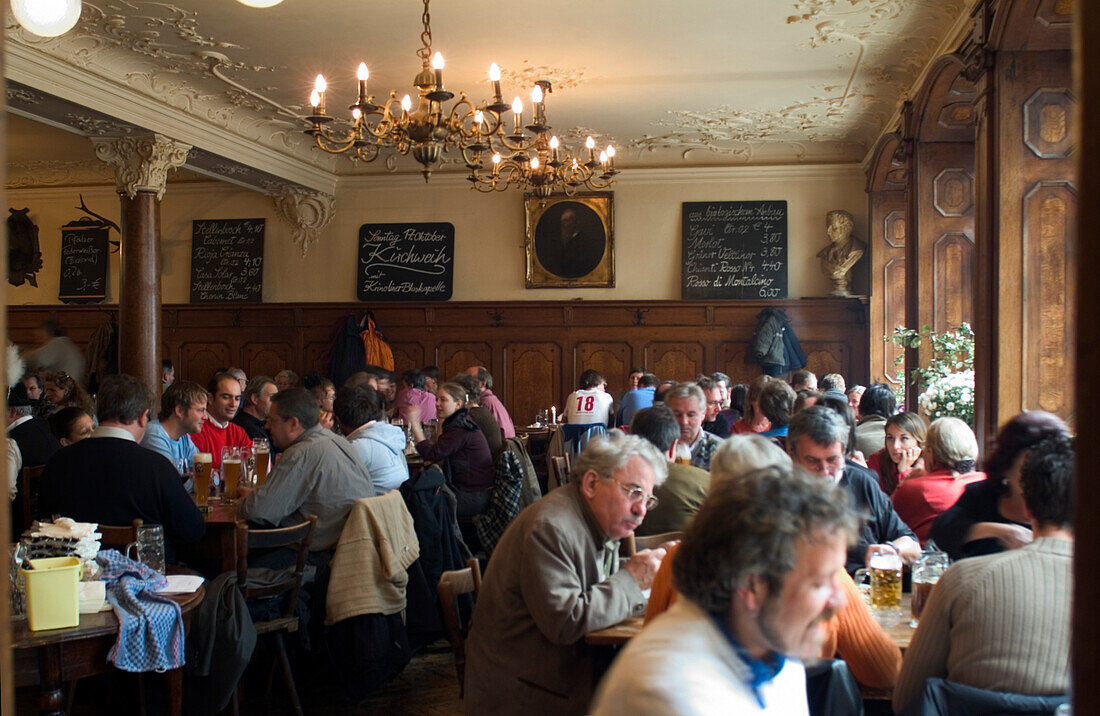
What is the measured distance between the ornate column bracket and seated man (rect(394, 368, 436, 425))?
414cm

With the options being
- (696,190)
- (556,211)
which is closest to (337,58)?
(556,211)

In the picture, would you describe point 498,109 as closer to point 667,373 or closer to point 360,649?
point 360,649

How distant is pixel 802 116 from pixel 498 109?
5.62m

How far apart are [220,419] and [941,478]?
14.4ft

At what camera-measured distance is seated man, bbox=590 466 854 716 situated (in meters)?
1.31

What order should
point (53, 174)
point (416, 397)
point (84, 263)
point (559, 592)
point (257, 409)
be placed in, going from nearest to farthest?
point (559, 592), point (257, 409), point (416, 397), point (53, 174), point (84, 263)

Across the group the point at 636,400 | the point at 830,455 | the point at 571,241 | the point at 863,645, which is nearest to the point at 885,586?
the point at 863,645

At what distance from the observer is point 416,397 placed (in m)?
8.32

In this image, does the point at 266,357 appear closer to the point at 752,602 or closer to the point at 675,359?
the point at 675,359

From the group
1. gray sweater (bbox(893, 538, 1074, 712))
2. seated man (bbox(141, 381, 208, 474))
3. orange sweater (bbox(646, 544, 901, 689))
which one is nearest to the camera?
gray sweater (bbox(893, 538, 1074, 712))

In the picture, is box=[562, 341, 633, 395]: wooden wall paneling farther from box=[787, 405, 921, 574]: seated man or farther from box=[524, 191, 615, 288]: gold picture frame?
box=[787, 405, 921, 574]: seated man

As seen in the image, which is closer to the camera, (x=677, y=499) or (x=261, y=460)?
(x=677, y=499)

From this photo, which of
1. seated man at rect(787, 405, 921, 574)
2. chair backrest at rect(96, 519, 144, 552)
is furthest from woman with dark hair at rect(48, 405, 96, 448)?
seated man at rect(787, 405, 921, 574)

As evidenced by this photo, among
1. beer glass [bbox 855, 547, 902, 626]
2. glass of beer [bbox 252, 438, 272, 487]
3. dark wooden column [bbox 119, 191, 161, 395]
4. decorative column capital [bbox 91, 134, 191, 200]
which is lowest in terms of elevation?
beer glass [bbox 855, 547, 902, 626]
